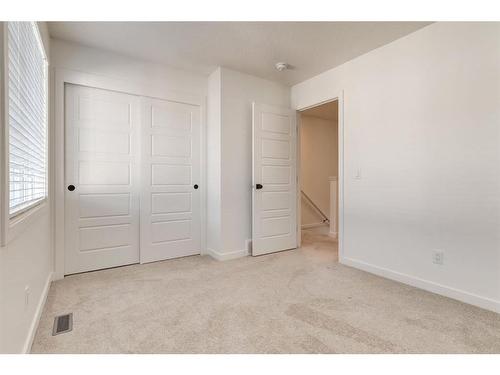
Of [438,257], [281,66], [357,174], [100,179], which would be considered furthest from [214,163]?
[438,257]

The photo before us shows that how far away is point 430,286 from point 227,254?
208 cm

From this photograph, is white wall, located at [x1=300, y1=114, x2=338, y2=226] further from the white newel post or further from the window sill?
the window sill

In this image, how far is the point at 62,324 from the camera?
5.81ft

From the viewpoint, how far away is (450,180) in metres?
2.20

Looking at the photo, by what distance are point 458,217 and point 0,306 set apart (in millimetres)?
2924

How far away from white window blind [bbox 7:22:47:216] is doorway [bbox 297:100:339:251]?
4.14 meters

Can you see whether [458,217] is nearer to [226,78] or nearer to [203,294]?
[203,294]

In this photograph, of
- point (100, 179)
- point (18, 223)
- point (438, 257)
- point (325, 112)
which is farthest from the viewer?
point (325, 112)

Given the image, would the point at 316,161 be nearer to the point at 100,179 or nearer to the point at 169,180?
the point at 169,180

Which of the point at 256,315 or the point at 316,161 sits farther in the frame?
the point at 316,161

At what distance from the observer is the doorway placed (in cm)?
538

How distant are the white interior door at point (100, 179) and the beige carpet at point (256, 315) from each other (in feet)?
0.84

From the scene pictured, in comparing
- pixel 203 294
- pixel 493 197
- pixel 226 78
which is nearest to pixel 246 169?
pixel 226 78

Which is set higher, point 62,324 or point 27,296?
point 27,296
